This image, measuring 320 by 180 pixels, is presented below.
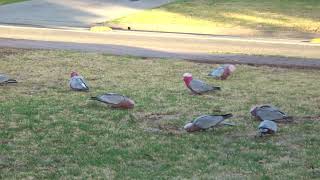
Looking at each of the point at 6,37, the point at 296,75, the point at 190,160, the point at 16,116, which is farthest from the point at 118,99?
the point at 6,37

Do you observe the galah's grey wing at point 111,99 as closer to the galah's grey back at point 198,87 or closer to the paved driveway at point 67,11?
the galah's grey back at point 198,87

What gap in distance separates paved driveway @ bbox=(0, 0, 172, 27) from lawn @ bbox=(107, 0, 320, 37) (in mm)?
1327

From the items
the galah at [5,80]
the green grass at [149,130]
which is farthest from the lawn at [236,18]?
the galah at [5,80]

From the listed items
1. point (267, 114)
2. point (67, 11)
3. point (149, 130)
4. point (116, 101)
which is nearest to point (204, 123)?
point (149, 130)

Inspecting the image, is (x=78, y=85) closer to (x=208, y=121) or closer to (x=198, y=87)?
(x=198, y=87)

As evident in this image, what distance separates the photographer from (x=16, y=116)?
21.3 feet

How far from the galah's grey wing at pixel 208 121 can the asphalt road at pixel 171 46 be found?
533 centimetres

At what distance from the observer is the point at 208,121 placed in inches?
235

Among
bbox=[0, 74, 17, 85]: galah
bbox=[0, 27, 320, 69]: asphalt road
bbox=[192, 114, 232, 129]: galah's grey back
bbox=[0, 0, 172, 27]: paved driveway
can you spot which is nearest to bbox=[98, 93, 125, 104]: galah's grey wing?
bbox=[192, 114, 232, 129]: galah's grey back

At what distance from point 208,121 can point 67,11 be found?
60.6 feet

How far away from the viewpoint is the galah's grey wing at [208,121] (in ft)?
19.5

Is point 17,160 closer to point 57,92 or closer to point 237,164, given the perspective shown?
point 237,164

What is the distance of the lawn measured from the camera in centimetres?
1839

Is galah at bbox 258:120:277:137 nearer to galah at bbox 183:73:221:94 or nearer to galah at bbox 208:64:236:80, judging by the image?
galah at bbox 183:73:221:94
